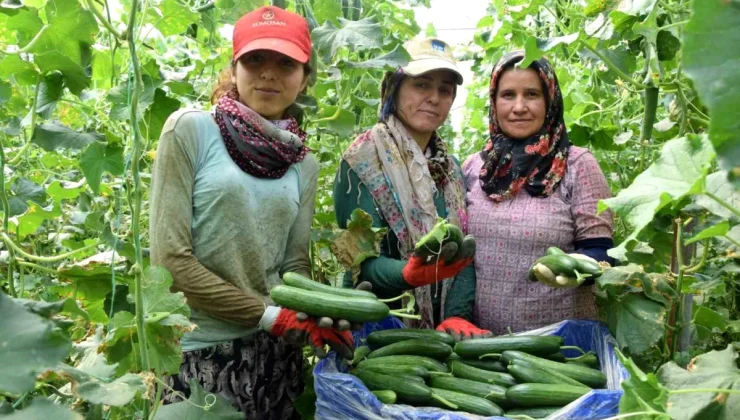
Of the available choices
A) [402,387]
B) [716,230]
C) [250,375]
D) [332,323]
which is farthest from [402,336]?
[716,230]

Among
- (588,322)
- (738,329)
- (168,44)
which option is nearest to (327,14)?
(588,322)

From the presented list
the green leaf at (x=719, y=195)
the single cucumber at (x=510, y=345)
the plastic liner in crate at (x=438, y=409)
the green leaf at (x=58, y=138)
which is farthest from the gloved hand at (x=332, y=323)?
the green leaf at (x=719, y=195)

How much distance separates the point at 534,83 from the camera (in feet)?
9.95

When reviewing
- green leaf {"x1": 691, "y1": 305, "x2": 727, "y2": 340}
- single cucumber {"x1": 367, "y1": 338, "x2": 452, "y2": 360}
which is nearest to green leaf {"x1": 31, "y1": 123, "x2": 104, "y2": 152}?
single cucumber {"x1": 367, "y1": 338, "x2": 452, "y2": 360}

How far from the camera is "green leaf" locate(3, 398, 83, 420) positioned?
1.03 metres

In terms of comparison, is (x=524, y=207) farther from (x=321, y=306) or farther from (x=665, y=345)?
(x=321, y=306)

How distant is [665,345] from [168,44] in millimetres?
6524

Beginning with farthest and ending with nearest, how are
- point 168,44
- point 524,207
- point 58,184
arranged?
point 168,44
point 524,207
point 58,184

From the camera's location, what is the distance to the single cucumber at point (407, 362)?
252cm

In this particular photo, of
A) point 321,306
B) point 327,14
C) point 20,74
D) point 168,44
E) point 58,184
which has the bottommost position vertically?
point 321,306

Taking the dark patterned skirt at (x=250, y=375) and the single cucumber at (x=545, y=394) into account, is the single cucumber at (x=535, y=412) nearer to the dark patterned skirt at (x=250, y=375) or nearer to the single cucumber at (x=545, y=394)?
the single cucumber at (x=545, y=394)

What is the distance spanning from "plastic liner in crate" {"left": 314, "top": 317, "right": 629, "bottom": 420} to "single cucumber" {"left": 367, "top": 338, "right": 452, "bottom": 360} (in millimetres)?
198

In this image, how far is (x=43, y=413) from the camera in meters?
1.03

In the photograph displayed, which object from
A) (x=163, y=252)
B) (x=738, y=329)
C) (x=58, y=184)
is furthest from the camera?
(x=738, y=329)
